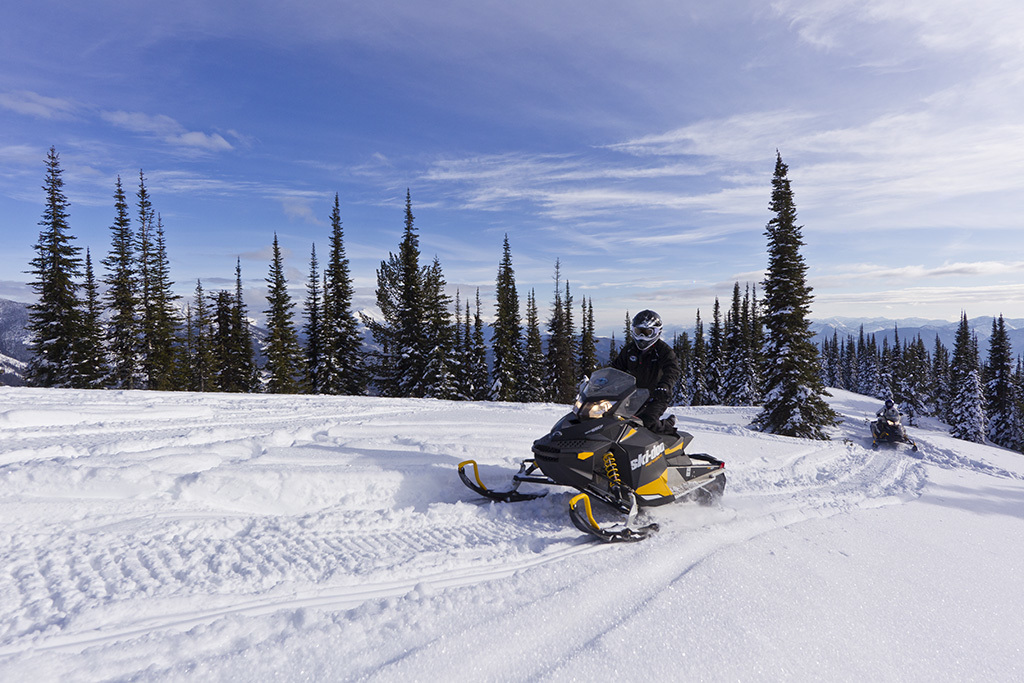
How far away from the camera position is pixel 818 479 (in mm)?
7156

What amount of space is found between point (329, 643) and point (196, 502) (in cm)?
279

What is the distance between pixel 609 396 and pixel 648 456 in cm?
73

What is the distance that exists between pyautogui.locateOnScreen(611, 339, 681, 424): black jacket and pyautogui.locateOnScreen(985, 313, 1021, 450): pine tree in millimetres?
54066

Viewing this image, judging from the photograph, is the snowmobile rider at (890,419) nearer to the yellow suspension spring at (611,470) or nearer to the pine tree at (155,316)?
the yellow suspension spring at (611,470)

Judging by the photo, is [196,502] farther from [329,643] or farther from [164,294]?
[164,294]

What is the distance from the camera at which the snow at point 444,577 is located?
2641 mm

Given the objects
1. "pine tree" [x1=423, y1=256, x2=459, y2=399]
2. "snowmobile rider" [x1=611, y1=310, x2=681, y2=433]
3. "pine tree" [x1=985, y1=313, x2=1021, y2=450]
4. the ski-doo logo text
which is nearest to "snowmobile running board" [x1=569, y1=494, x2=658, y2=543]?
the ski-doo logo text

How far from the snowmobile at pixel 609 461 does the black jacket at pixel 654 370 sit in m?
0.24

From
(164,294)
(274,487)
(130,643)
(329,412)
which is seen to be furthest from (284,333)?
(130,643)

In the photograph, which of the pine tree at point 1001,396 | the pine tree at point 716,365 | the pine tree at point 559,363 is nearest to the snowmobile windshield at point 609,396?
the pine tree at point 559,363

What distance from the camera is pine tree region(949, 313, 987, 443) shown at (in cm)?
3981

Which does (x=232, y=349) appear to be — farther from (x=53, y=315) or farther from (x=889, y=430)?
(x=889, y=430)

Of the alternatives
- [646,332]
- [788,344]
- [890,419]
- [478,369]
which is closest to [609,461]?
[646,332]

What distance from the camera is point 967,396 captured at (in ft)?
135
